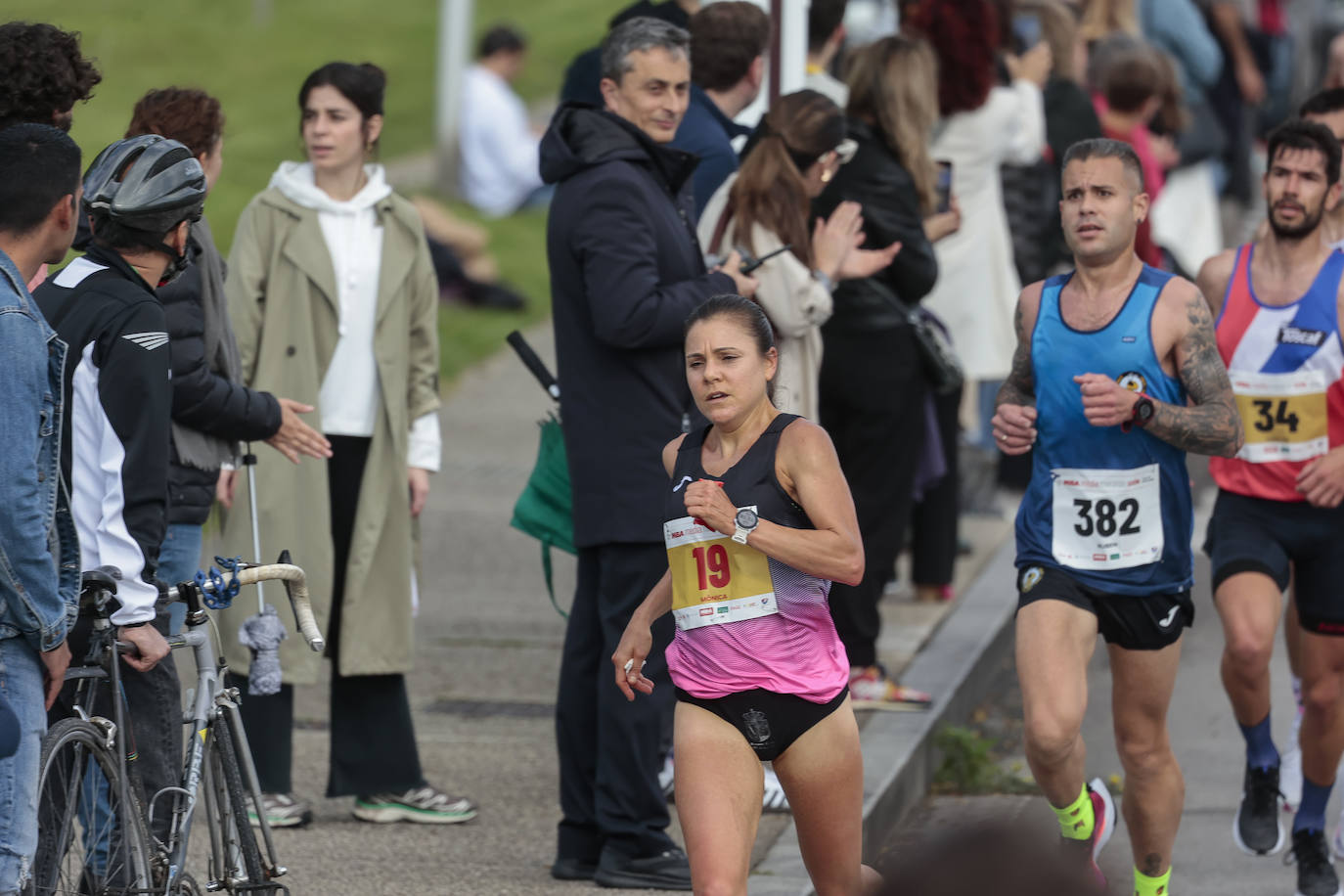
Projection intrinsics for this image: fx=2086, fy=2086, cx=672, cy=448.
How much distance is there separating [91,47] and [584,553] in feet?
86.8

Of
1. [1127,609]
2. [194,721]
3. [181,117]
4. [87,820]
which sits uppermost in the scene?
[181,117]

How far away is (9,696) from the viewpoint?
407 cm

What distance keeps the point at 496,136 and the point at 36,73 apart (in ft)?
43.8

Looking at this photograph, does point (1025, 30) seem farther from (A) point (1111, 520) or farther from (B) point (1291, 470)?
(A) point (1111, 520)

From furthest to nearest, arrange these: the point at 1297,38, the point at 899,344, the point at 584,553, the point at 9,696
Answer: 1. the point at 1297,38
2. the point at 899,344
3. the point at 584,553
4. the point at 9,696

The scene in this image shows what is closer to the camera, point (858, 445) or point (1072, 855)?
point (1072, 855)

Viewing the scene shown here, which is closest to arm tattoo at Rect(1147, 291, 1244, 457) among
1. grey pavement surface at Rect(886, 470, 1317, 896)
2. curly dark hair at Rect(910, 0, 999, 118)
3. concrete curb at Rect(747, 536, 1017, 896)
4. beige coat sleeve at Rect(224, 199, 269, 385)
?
grey pavement surface at Rect(886, 470, 1317, 896)

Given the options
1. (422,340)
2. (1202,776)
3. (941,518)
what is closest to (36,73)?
(422,340)

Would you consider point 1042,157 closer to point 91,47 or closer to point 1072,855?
point 1072,855

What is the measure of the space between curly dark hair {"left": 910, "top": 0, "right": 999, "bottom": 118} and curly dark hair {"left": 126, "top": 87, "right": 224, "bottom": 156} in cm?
417

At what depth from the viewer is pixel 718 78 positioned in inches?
275

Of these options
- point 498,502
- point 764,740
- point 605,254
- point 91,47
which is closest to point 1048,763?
point 764,740

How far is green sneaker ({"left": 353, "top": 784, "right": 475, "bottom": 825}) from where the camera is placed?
642 cm

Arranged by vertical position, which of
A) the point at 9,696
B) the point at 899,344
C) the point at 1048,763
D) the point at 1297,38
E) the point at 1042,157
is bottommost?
the point at 1048,763
